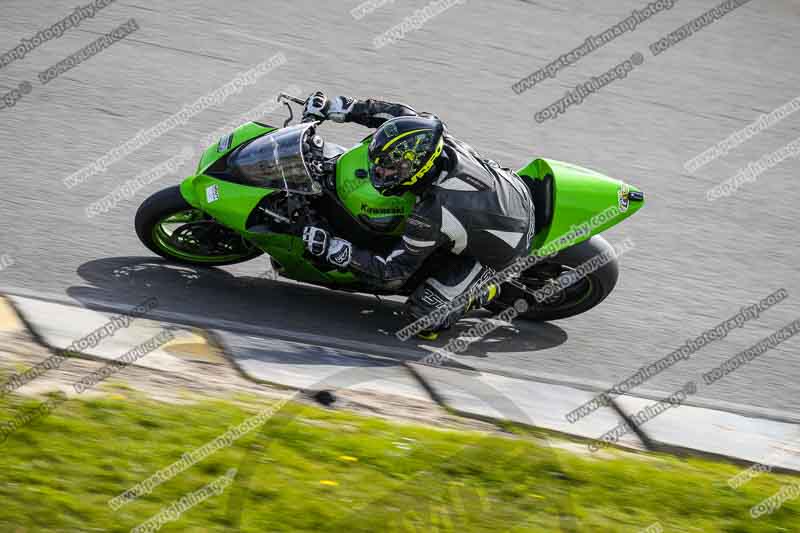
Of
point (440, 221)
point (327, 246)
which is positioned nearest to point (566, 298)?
point (440, 221)

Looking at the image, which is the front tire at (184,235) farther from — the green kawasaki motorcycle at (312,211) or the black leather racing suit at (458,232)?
the black leather racing suit at (458,232)

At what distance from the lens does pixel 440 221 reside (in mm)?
6410

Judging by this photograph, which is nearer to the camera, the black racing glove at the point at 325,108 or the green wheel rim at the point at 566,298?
the black racing glove at the point at 325,108

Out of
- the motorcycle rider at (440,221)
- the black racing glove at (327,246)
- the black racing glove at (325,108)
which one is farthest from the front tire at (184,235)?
the black racing glove at (325,108)

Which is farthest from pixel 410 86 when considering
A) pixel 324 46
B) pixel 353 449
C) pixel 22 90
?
pixel 353 449

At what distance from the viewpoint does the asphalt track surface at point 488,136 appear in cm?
711

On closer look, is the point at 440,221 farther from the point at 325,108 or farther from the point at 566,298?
the point at 566,298

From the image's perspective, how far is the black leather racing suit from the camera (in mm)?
6434

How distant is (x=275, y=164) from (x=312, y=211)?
397mm

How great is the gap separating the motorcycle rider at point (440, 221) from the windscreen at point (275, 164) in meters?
0.35

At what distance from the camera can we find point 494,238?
6629 millimetres

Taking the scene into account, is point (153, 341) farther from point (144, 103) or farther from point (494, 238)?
point (144, 103)

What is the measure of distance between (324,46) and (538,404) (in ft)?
20.3

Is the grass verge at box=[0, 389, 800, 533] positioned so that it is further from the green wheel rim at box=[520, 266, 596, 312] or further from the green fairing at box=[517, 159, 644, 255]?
the green wheel rim at box=[520, 266, 596, 312]
